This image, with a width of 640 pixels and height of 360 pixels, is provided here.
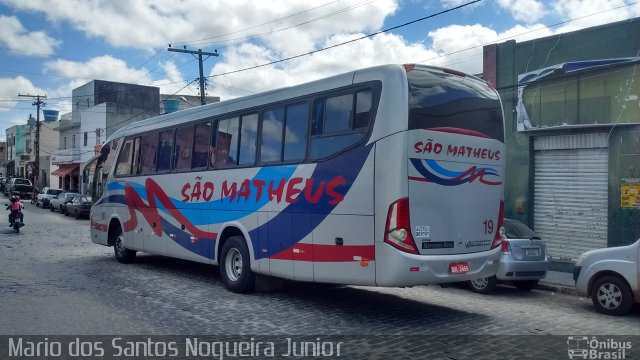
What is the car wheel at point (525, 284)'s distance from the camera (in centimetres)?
1132

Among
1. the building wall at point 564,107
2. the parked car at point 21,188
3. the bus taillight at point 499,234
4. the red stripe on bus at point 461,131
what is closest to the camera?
the red stripe on bus at point 461,131

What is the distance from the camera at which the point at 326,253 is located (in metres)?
8.19

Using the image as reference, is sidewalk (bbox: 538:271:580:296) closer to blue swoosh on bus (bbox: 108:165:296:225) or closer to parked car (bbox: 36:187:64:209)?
blue swoosh on bus (bbox: 108:165:296:225)

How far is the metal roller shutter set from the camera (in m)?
14.0

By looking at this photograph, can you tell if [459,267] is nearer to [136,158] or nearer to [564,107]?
[564,107]

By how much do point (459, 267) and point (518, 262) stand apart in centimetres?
342

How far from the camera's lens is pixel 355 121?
793cm

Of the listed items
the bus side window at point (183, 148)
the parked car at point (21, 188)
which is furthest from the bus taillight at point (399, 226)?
the parked car at point (21, 188)

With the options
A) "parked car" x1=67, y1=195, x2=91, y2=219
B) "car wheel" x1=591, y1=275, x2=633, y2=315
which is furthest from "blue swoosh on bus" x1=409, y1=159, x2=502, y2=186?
"parked car" x1=67, y1=195, x2=91, y2=219

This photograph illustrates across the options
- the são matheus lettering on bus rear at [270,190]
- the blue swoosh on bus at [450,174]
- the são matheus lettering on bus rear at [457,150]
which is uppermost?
the são matheus lettering on bus rear at [457,150]

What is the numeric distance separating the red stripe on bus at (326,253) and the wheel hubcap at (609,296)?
4203 mm

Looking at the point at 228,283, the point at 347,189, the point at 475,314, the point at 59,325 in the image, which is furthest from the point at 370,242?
the point at 59,325

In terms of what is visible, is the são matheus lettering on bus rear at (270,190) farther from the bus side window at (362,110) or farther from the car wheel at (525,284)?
the car wheel at (525,284)

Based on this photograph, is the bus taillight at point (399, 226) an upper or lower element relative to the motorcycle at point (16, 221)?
upper
